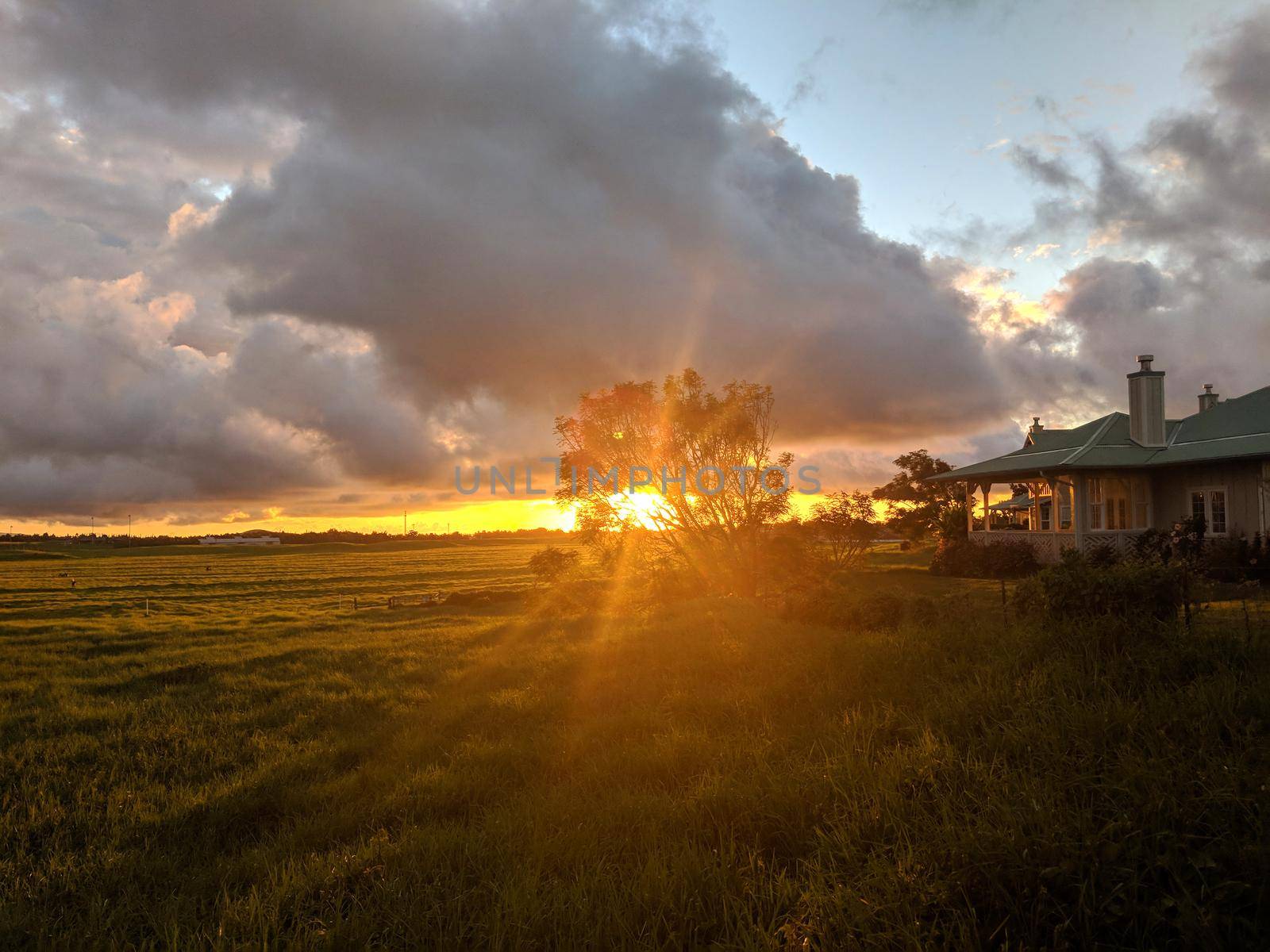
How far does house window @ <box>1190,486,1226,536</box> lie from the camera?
20.9 metres

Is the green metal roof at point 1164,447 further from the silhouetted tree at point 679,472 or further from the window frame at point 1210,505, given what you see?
the silhouetted tree at point 679,472

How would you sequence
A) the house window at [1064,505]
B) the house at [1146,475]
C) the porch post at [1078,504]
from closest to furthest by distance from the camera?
1. the house at [1146,475]
2. the porch post at [1078,504]
3. the house window at [1064,505]

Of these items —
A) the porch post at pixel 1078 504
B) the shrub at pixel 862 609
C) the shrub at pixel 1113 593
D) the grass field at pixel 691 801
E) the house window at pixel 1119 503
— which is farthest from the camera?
the house window at pixel 1119 503

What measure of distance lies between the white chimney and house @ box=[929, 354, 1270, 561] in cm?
3

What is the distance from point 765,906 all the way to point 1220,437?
84.3 ft

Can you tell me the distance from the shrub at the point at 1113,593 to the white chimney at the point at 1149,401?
62.2 feet

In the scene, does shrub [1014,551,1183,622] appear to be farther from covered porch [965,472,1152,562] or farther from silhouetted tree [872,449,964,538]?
silhouetted tree [872,449,964,538]

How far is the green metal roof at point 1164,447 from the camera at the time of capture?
813 inches

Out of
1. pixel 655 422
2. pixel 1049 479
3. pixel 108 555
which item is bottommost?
Result: pixel 108 555

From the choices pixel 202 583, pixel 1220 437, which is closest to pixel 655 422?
pixel 1220 437

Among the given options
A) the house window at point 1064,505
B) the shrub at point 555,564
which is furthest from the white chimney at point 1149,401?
the shrub at point 555,564

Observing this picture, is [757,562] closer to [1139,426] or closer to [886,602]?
[886,602]

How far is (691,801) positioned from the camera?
4801mm

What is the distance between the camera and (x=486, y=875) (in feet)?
13.5
